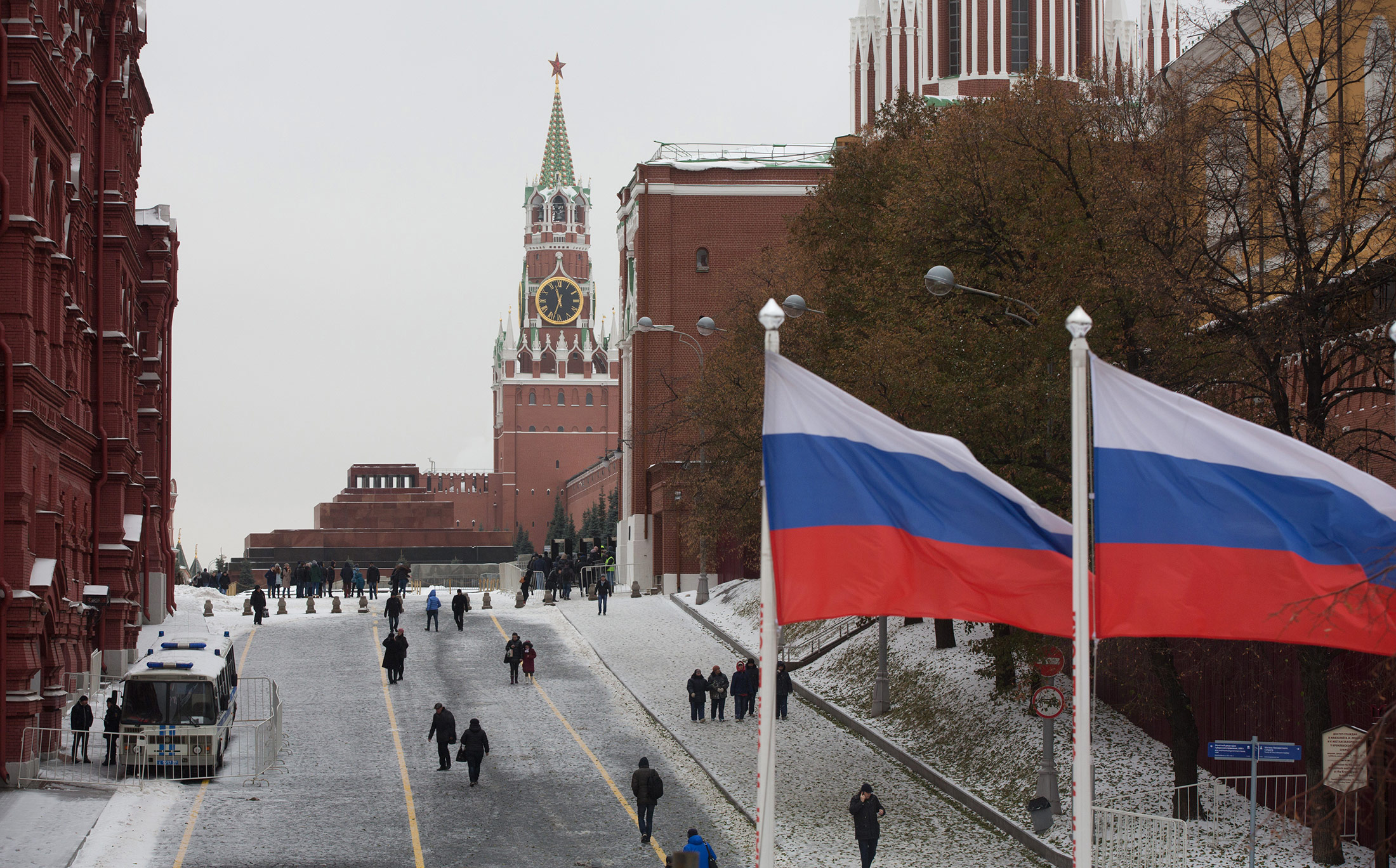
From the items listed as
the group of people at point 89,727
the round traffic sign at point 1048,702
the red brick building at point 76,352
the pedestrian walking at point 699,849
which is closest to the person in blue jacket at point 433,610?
the red brick building at point 76,352

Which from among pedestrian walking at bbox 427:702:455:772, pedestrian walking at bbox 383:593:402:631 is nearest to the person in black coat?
pedestrian walking at bbox 427:702:455:772

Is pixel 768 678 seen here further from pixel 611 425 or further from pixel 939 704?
pixel 611 425

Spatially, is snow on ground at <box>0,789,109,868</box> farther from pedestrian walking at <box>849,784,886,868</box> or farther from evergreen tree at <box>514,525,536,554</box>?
evergreen tree at <box>514,525,536,554</box>

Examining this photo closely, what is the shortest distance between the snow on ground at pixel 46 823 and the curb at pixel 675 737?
9698 mm

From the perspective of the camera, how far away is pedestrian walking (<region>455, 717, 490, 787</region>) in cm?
2730

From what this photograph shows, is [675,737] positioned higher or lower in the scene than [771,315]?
lower

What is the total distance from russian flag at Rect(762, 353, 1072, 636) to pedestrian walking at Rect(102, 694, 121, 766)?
65.2 ft

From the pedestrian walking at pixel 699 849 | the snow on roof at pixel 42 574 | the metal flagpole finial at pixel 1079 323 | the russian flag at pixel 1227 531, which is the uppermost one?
the metal flagpole finial at pixel 1079 323

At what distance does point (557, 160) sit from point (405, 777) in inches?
5812

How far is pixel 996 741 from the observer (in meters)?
29.0

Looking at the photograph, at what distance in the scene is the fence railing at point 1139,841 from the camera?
21438 millimetres

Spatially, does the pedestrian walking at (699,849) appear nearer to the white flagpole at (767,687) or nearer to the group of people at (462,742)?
the white flagpole at (767,687)

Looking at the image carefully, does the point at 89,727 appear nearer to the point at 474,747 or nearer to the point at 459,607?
the point at 474,747

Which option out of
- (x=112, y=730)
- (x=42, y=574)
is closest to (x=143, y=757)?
(x=112, y=730)
